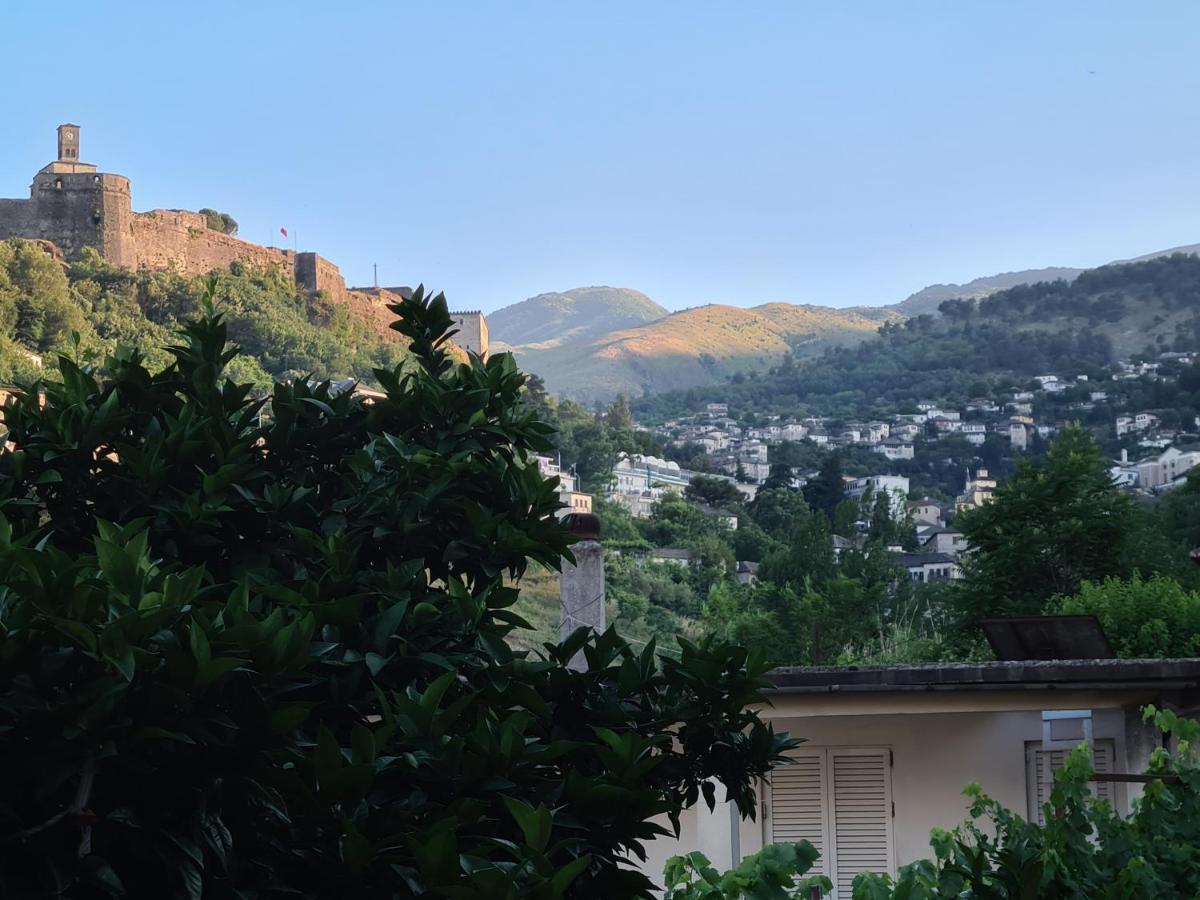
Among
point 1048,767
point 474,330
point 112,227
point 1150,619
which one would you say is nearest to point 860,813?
point 1048,767

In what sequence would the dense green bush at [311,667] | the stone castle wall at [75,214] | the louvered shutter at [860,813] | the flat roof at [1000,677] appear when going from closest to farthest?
the dense green bush at [311,667] < the flat roof at [1000,677] < the louvered shutter at [860,813] < the stone castle wall at [75,214]

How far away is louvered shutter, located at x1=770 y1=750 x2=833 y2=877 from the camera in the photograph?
28.6 feet

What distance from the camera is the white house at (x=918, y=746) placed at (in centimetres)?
785

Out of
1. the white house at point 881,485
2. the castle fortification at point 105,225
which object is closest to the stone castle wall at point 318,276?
the castle fortification at point 105,225

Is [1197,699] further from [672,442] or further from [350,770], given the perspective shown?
[672,442]

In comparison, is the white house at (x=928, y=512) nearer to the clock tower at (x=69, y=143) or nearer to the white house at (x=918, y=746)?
the clock tower at (x=69, y=143)

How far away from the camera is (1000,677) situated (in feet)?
25.6

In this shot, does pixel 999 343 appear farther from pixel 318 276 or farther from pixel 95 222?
pixel 95 222

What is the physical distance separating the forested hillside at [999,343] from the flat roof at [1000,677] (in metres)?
150

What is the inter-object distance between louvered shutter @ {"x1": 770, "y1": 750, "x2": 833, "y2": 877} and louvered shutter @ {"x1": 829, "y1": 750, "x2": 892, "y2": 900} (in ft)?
0.21

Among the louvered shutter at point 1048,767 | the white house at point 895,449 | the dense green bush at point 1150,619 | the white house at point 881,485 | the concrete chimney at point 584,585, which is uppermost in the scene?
the white house at point 895,449

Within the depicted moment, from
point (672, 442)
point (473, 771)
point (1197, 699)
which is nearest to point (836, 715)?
point (1197, 699)

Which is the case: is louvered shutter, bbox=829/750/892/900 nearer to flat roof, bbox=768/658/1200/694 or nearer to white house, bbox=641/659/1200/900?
white house, bbox=641/659/1200/900

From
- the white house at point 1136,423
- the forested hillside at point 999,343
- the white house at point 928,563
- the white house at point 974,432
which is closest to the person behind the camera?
the white house at point 928,563
